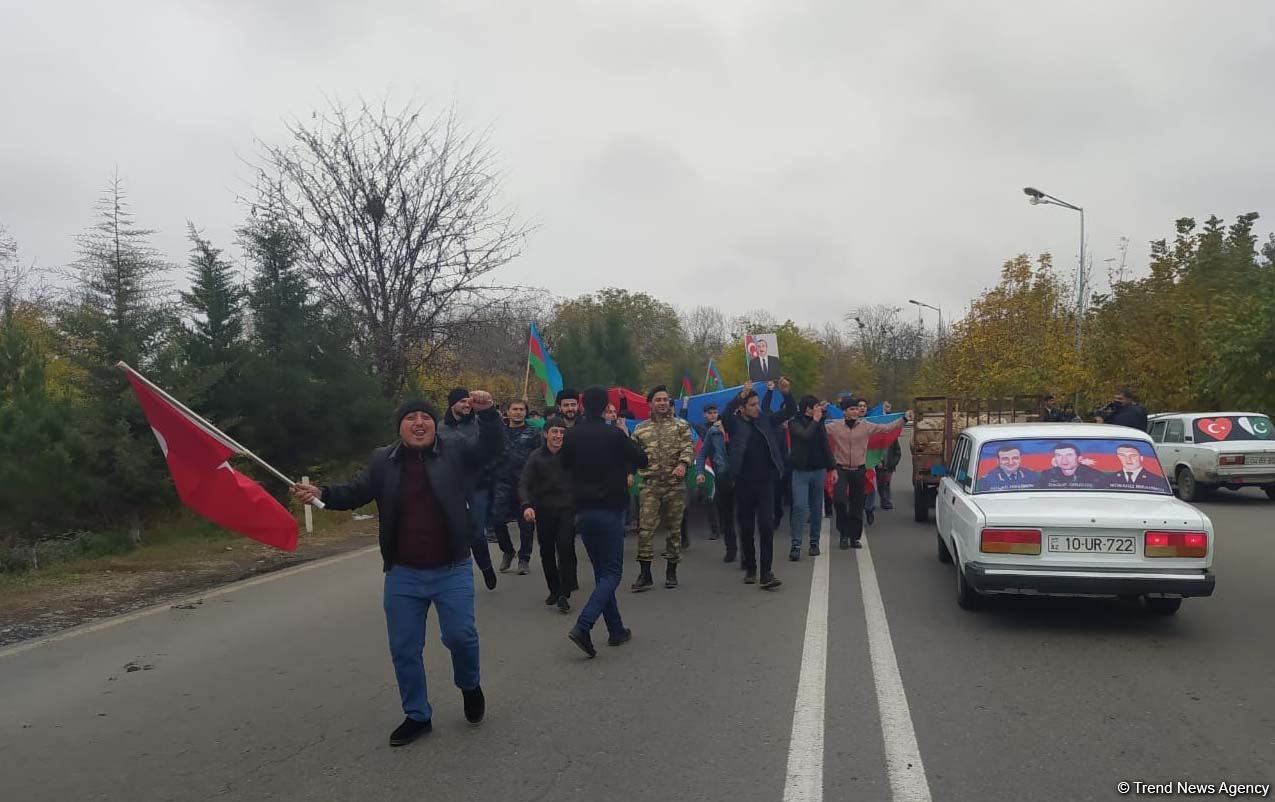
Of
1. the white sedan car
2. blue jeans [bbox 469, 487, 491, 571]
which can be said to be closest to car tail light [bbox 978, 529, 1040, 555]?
the white sedan car

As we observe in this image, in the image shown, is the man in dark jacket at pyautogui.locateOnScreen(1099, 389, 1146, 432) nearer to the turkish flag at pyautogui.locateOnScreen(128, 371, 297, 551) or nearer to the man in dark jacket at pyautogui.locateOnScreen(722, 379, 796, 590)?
the man in dark jacket at pyautogui.locateOnScreen(722, 379, 796, 590)

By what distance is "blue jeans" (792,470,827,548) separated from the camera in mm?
10648

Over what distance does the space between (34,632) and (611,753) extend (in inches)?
231

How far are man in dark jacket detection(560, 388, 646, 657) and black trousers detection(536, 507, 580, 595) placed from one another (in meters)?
1.24

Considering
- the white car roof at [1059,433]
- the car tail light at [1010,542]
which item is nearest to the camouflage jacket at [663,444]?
the white car roof at [1059,433]

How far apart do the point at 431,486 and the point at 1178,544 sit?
198 inches

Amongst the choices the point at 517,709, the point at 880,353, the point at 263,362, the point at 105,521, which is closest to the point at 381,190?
the point at 263,362

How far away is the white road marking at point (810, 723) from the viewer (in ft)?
13.7

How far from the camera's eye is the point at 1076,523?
22.1 feet

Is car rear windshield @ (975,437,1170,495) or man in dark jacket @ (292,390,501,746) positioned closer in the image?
man in dark jacket @ (292,390,501,746)

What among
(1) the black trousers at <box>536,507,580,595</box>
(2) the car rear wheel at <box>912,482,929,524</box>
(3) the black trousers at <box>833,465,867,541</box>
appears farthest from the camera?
(2) the car rear wheel at <box>912,482,929,524</box>

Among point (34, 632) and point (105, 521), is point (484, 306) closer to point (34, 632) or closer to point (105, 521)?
point (105, 521)

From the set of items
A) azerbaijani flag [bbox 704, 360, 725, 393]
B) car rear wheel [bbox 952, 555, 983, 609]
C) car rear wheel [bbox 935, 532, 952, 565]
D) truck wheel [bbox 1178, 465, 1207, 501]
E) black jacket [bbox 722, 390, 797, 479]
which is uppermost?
azerbaijani flag [bbox 704, 360, 725, 393]

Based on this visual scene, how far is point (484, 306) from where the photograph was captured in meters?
21.2
